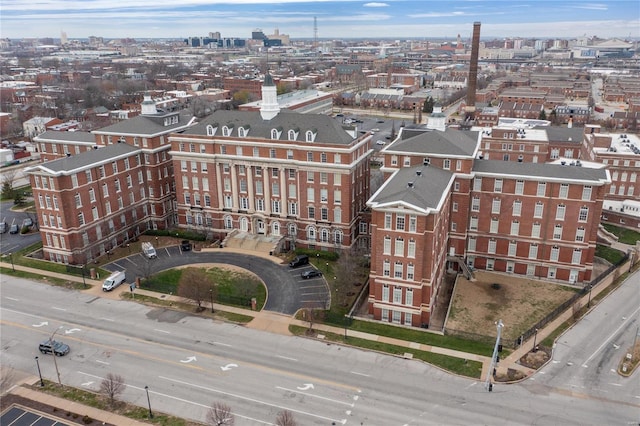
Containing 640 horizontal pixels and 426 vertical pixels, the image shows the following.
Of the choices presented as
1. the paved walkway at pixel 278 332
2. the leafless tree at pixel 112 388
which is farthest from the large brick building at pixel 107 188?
the leafless tree at pixel 112 388

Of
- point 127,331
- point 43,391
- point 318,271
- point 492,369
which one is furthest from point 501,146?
point 43,391

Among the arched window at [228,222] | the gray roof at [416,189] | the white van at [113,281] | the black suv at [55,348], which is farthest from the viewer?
the arched window at [228,222]

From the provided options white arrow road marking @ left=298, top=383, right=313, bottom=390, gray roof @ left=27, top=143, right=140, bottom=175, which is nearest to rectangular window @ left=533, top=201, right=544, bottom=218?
white arrow road marking @ left=298, top=383, right=313, bottom=390

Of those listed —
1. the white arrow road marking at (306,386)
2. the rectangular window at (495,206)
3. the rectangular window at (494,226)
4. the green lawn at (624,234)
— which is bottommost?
the white arrow road marking at (306,386)

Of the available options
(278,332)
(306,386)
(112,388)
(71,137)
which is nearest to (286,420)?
(306,386)

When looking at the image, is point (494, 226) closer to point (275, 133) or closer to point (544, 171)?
point (544, 171)

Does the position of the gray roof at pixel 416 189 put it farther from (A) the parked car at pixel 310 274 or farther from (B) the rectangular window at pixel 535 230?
(A) the parked car at pixel 310 274

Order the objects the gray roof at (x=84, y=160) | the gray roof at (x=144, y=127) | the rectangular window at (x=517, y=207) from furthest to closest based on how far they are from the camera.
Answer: the gray roof at (x=144, y=127), the gray roof at (x=84, y=160), the rectangular window at (x=517, y=207)

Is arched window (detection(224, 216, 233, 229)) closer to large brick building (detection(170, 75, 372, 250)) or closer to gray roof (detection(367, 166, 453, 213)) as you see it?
large brick building (detection(170, 75, 372, 250))
